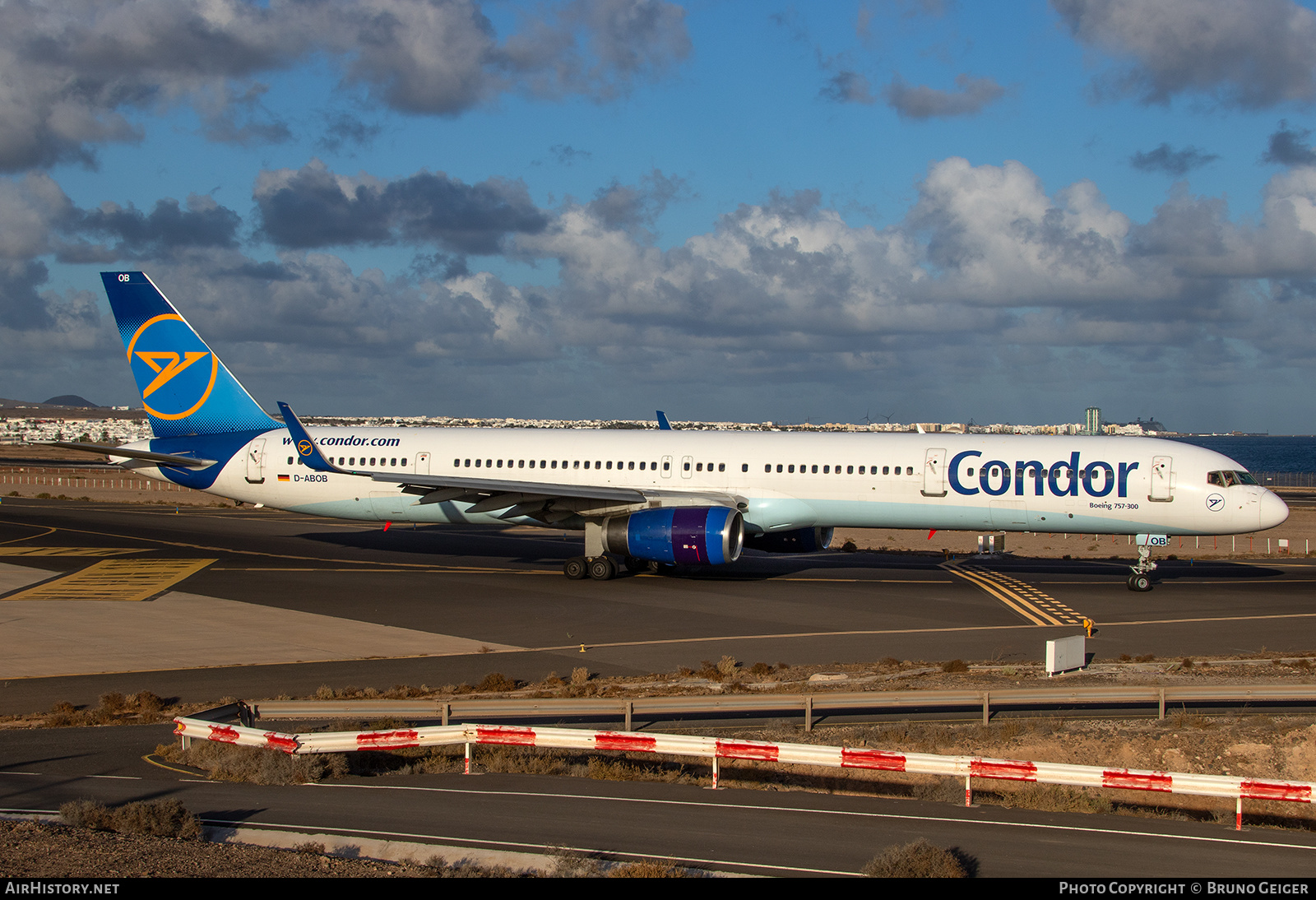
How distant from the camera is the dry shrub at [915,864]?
921cm

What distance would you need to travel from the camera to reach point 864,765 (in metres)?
12.1

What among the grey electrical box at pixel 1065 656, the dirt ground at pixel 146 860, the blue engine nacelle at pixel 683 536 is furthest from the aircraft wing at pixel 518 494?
the dirt ground at pixel 146 860

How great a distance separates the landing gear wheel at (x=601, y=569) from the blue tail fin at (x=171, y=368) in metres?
14.4

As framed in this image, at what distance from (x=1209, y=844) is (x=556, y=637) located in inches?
627

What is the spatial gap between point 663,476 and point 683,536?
4.35m

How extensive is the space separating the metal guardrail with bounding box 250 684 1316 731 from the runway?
3699mm

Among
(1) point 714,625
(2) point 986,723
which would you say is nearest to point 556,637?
(1) point 714,625

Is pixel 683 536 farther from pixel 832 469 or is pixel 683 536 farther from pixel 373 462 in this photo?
pixel 373 462
